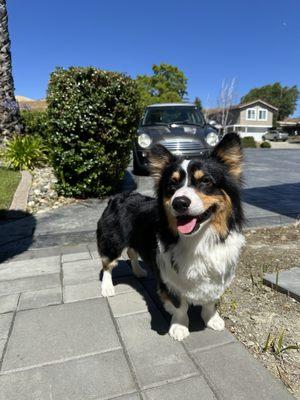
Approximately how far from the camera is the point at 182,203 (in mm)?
2107

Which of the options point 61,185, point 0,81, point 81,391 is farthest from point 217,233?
point 0,81

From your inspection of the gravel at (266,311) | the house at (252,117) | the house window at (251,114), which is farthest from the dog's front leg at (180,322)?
the house window at (251,114)

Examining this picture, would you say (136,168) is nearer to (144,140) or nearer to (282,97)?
(144,140)

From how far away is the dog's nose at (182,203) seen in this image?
2.11 m

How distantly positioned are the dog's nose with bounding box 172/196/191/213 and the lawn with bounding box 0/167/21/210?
193 inches

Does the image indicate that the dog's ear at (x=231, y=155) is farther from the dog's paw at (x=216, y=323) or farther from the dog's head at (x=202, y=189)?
the dog's paw at (x=216, y=323)

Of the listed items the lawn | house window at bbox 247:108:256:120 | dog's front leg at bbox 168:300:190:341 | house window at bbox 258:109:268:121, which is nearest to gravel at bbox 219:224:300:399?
dog's front leg at bbox 168:300:190:341

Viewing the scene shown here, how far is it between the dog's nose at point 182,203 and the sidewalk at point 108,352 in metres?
1.09

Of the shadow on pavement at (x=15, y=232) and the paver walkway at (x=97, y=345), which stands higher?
the shadow on pavement at (x=15, y=232)

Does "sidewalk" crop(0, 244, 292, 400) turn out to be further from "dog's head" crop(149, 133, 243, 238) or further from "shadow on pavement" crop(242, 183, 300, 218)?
"shadow on pavement" crop(242, 183, 300, 218)

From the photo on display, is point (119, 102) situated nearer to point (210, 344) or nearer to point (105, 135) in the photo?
point (105, 135)

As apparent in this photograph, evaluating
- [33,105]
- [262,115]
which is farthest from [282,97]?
[33,105]

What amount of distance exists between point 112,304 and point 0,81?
10.2 meters

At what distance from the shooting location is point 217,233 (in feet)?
7.83
